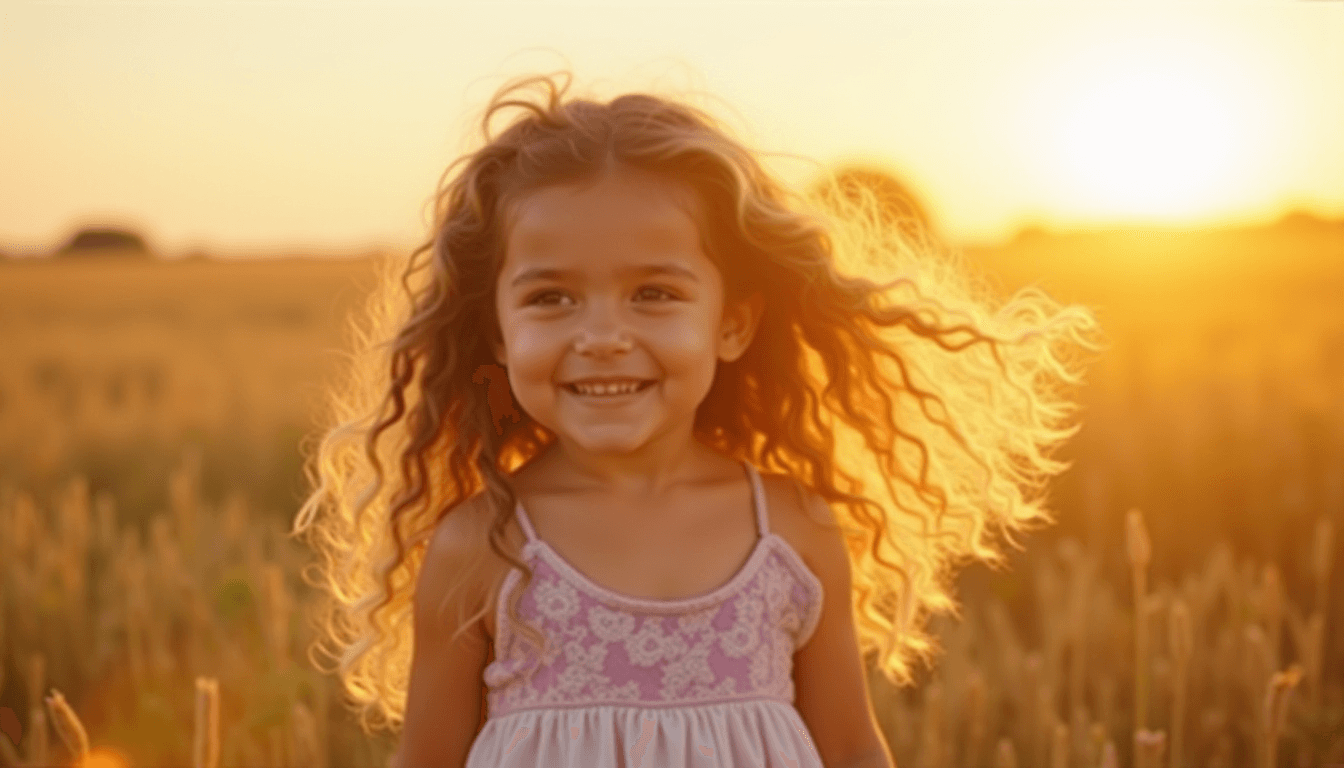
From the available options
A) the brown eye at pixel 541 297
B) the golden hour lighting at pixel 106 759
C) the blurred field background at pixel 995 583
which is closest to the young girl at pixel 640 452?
the brown eye at pixel 541 297

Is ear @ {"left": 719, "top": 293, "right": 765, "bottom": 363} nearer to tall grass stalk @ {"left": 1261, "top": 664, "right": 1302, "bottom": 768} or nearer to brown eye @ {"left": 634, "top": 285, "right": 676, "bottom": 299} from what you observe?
brown eye @ {"left": 634, "top": 285, "right": 676, "bottom": 299}

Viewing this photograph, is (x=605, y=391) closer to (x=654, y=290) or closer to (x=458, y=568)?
(x=654, y=290)

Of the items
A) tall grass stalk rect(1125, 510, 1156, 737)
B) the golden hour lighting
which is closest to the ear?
tall grass stalk rect(1125, 510, 1156, 737)

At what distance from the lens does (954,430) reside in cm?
210

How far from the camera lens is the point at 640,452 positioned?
180 cm

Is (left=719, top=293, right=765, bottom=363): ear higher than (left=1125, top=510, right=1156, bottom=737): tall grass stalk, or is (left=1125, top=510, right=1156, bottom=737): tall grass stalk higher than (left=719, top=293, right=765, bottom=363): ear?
(left=719, top=293, right=765, bottom=363): ear

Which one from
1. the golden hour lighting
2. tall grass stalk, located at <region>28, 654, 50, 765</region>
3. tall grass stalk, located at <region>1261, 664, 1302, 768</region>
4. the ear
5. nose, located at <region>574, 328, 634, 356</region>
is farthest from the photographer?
the golden hour lighting

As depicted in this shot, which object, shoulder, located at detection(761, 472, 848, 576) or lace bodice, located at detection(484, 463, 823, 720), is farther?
shoulder, located at detection(761, 472, 848, 576)

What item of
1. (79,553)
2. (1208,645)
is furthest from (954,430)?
(79,553)

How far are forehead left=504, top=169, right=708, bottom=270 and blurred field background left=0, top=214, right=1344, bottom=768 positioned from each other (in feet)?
2.32

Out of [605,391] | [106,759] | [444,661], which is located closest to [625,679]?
[444,661]

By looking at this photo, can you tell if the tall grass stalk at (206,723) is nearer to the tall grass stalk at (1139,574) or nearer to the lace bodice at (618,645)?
the lace bodice at (618,645)

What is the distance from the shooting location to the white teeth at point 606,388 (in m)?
1.71

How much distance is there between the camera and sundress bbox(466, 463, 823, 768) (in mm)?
1727
